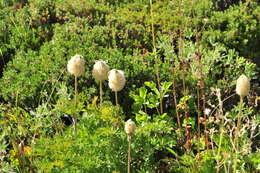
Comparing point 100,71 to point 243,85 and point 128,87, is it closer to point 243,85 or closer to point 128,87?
point 243,85

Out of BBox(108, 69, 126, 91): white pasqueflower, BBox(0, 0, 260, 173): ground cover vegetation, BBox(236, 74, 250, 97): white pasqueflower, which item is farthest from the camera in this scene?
BBox(0, 0, 260, 173): ground cover vegetation

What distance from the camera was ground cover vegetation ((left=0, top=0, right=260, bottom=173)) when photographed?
9.18 feet

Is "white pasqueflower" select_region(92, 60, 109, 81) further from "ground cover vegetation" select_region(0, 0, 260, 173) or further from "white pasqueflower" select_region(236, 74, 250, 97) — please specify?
"white pasqueflower" select_region(236, 74, 250, 97)

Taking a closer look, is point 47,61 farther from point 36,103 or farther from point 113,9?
point 113,9

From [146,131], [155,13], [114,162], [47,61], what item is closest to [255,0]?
[155,13]

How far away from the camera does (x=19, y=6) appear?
5.71 metres

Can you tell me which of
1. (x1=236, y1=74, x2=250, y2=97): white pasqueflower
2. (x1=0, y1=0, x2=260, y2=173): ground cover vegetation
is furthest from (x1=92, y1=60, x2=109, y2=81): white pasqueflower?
(x1=236, y1=74, x2=250, y2=97): white pasqueflower

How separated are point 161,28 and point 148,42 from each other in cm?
26

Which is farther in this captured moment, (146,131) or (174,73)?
(174,73)

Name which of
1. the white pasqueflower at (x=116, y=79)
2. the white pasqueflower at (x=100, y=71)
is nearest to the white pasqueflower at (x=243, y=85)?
the white pasqueflower at (x=116, y=79)

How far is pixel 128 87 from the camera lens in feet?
13.4

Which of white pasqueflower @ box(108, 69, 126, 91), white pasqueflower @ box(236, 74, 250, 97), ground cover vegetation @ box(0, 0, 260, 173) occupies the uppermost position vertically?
white pasqueflower @ box(236, 74, 250, 97)

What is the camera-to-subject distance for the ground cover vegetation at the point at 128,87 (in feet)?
9.18

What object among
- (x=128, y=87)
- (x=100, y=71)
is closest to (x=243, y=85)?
(x=100, y=71)
